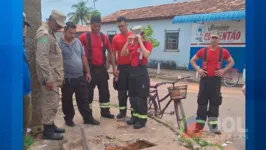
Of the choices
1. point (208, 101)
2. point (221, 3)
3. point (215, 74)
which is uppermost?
point (221, 3)

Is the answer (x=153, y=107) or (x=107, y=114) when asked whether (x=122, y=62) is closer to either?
(x=107, y=114)

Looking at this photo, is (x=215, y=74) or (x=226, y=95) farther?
(x=226, y=95)

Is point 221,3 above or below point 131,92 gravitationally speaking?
above

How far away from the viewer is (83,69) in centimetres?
529

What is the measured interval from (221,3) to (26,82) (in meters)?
16.9

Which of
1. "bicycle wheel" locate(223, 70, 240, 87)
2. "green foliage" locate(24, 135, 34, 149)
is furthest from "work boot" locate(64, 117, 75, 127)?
"bicycle wheel" locate(223, 70, 240, 87)

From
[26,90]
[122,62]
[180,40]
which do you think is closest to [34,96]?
[26,90]

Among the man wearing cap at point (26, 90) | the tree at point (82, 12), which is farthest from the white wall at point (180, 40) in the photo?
the tree at point (82, 12)

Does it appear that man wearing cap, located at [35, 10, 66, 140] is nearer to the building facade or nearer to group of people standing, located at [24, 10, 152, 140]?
group of people standing, located at [24, 10, 152, 140]

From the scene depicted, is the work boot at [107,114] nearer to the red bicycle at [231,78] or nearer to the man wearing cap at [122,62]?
the man wearing cap at [122,62]

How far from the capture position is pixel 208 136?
5207mm

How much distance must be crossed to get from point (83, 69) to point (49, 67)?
1.31 meters
